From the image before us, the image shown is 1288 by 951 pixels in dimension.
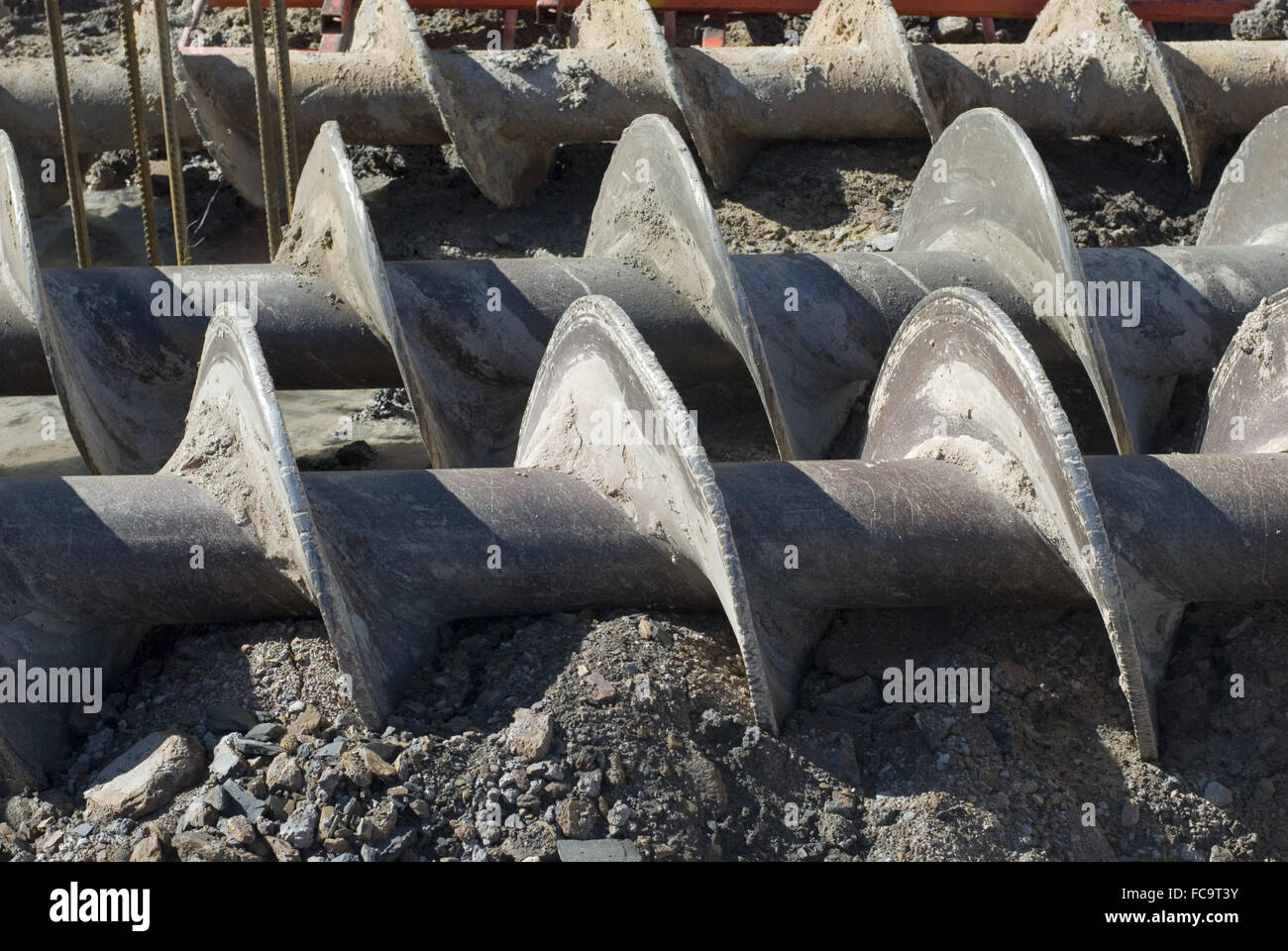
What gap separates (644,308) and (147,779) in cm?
241

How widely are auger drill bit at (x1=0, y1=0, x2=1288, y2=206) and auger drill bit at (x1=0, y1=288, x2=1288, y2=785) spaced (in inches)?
109

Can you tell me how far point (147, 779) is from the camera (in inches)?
126

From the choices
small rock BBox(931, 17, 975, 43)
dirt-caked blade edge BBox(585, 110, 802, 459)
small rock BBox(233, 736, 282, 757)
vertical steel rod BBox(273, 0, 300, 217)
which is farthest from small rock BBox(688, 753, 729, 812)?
small rock BBox(931, 17, 975, 43)

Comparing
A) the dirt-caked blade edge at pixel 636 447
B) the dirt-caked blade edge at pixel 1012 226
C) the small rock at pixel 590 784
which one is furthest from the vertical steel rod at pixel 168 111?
the small rock at pixel 590 784

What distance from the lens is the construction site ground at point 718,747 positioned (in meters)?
3.14

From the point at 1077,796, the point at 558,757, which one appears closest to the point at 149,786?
the point at 558,757

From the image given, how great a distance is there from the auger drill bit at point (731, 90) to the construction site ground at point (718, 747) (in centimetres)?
315

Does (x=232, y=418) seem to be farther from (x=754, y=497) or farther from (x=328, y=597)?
(x=754, y=497)

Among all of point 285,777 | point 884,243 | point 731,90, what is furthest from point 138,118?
point 285,777

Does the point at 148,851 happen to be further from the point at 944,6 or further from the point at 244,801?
the point at 944,6

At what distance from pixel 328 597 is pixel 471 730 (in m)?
0.44

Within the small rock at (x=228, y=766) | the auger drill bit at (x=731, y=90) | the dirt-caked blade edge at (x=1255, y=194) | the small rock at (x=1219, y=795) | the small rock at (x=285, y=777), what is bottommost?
the small rock at (x=1219, y=795)

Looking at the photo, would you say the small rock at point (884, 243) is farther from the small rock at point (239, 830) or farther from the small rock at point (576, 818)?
the small rock at point (239, 830)

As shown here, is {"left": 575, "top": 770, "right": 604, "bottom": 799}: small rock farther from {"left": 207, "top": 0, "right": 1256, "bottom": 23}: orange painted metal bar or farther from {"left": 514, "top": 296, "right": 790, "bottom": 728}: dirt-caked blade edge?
{"left": 207, "top": 0, "right": 1256, "bottom": 23}: orange painted metal bar
